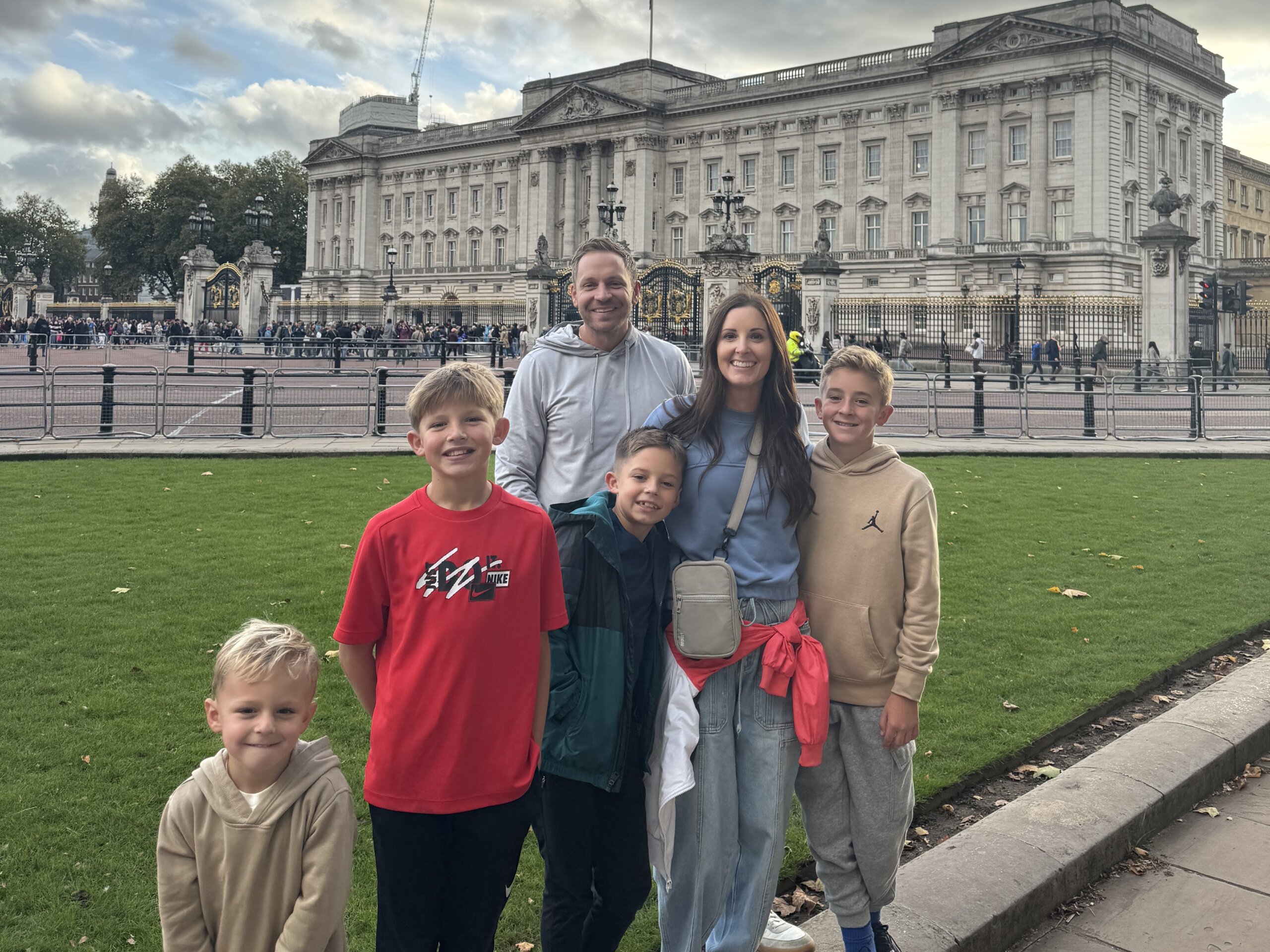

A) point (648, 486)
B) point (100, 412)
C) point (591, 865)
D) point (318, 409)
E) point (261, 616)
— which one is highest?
point (318, 409)

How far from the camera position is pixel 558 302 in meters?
42.6

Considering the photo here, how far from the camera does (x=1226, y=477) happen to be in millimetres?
15203

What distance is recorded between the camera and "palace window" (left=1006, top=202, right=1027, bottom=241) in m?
61.2

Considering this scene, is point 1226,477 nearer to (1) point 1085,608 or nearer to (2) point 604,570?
(1) point 1085,608

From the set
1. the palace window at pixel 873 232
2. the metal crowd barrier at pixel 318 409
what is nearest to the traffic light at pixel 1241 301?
the metal crowd barrier at pixel 318 409

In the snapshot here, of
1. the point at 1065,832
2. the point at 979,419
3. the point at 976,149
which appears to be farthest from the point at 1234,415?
the point at 976,149

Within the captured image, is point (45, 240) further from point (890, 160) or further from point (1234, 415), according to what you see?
point (1234, 415)

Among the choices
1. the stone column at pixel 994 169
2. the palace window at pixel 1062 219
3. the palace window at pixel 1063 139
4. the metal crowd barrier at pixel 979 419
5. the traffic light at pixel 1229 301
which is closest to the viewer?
the metal crowd barrier at pixel 979 419

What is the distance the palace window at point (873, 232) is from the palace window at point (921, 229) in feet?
7.49

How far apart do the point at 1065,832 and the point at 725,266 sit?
3046 centimetres

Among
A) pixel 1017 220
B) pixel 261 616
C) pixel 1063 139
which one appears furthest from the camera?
pixel 1017 220

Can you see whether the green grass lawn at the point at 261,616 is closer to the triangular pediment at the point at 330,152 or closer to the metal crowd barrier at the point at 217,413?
the metal crowd barrier at the point at 217,413

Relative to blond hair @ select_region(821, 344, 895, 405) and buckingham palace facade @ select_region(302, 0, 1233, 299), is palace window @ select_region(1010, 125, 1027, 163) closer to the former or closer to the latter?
buckingham palace facade @ select_region(302, 0, 1233, 299)

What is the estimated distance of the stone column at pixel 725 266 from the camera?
3378cm
